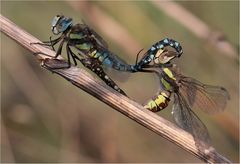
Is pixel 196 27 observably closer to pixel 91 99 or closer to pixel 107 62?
pixel 107 62

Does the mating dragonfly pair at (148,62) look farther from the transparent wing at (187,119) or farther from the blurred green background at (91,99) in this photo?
the blurred green background at (91,99)

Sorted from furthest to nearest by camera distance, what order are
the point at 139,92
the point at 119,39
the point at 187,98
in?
1. the point at 139,92
2. the point at 119,39
3. the point at 187,98

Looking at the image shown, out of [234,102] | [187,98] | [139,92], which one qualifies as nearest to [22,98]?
[139,92]

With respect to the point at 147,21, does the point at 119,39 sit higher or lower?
lower

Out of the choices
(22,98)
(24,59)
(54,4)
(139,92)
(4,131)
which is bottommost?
(4,131)

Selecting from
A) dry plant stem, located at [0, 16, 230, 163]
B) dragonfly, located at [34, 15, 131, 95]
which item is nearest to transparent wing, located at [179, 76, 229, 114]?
dragonfly, located at [34, 15, 131, 95]

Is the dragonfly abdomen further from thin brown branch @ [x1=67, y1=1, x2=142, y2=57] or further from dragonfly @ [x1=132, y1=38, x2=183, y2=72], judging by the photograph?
thin brown branch @ [x1=67, y1=1, x2=142, y2=57]

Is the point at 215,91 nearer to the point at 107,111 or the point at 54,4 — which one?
the point at 107,111
